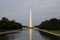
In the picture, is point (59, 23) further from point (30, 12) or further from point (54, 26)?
point (30, 12)

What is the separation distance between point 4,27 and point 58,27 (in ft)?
82.1

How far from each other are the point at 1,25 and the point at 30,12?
35.3m

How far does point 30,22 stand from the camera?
124125 mm

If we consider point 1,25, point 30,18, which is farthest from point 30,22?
point 1,25

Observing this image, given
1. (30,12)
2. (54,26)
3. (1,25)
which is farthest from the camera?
(30,12)

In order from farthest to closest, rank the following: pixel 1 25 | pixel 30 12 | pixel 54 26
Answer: pixel 30 12, pixel 54 26, pixel 1 25

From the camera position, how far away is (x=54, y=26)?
94375mm

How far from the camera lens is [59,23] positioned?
9662cm

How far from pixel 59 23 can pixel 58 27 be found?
19.0 feet

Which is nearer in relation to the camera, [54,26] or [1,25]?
[1,25]

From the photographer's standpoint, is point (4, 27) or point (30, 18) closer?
point (4, 27)

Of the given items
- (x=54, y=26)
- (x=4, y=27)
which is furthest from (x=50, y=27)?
(x=4, y=27)

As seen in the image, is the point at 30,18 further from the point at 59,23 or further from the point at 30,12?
the point at 59,23

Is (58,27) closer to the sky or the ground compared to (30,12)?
closer to the ground
